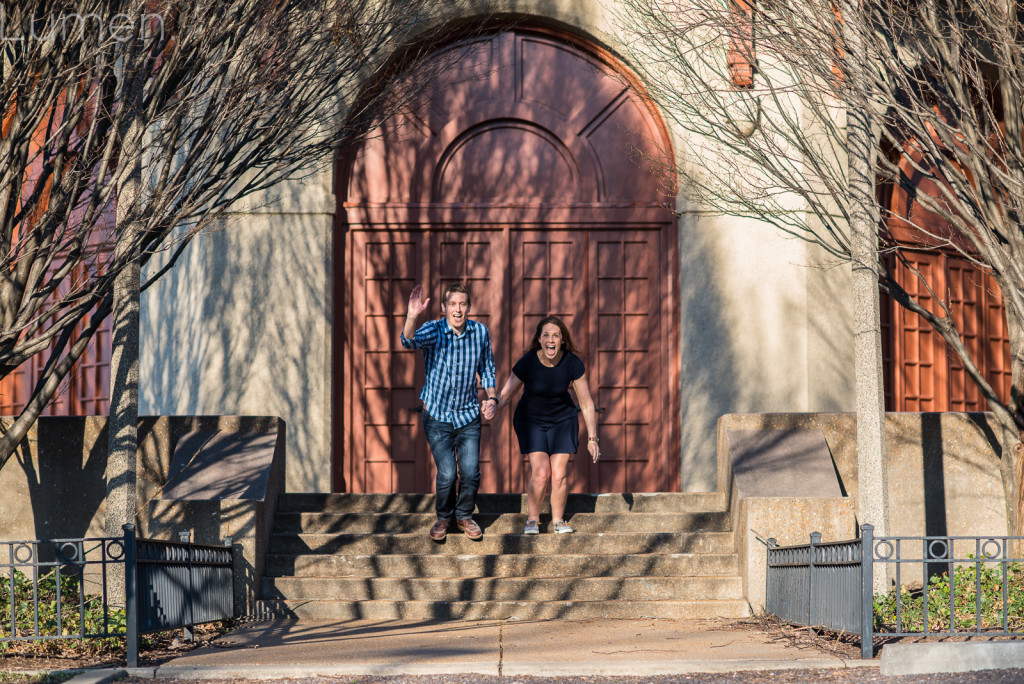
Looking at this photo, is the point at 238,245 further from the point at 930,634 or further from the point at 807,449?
the point at 930,634

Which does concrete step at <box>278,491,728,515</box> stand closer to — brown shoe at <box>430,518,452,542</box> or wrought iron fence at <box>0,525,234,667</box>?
brown shoe at <box>430,518,452,542</box>

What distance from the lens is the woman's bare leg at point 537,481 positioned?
8.58m

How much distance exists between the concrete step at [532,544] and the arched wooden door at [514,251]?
8.39 feet

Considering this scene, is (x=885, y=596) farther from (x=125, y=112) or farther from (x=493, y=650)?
(x=125, y=112)

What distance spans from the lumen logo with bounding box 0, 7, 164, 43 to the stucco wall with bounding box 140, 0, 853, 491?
370cm

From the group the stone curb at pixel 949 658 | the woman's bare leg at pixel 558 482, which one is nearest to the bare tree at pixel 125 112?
the woman's bare leg at pixel 558 482

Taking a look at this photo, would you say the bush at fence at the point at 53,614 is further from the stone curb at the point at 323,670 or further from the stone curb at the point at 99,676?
the stone curb at the point at 323,670

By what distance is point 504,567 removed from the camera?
8.45 metres

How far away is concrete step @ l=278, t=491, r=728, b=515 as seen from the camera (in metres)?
9.45

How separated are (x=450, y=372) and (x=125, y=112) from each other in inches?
117

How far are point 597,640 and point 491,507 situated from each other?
2.58m

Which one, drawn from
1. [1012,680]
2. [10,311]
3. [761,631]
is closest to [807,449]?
[761,631]

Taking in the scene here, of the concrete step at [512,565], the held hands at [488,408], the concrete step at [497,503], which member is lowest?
the concrete step at [512,565]

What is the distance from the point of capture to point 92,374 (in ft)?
39.1
